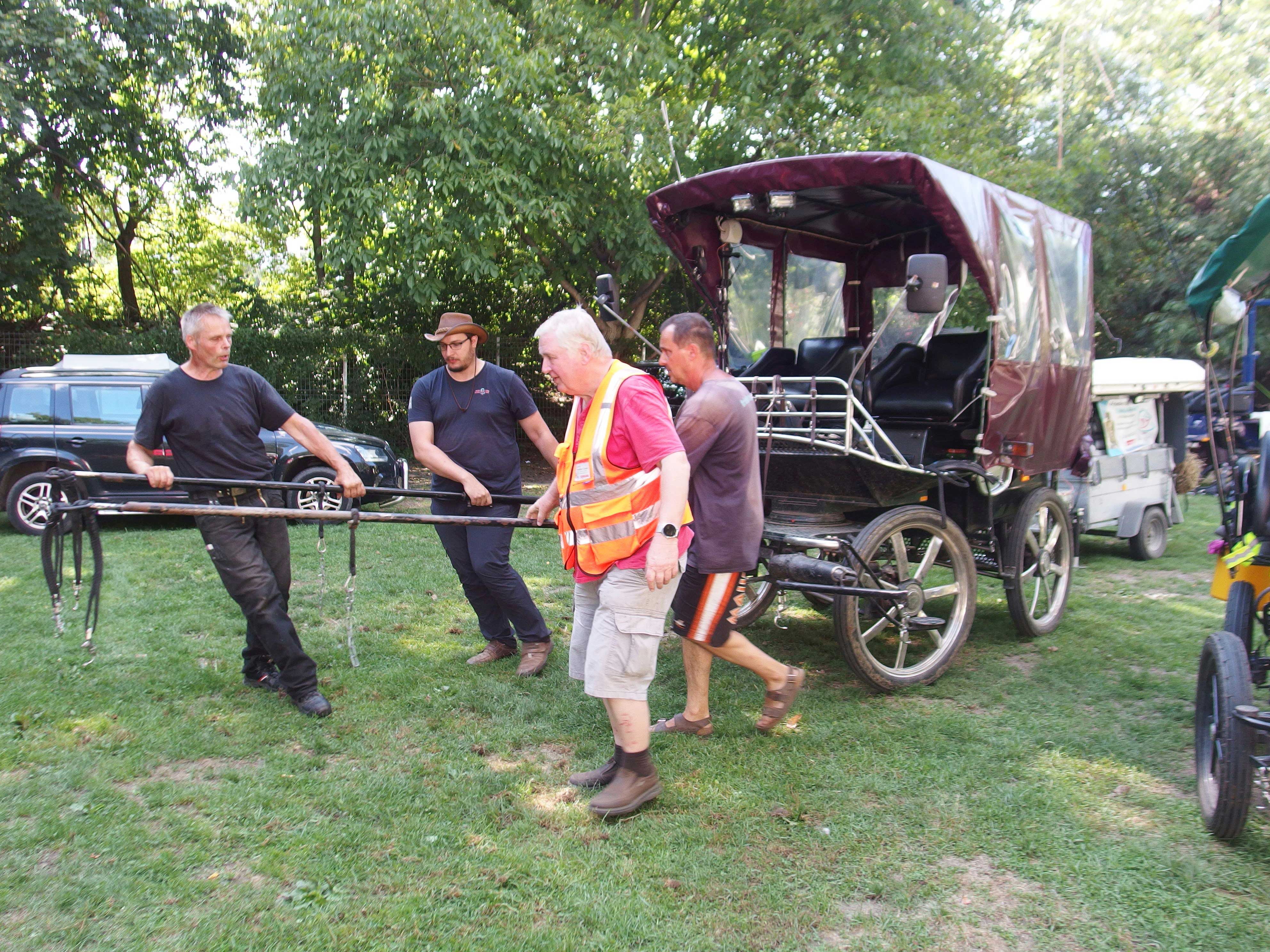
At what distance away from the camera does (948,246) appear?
648 centimetres

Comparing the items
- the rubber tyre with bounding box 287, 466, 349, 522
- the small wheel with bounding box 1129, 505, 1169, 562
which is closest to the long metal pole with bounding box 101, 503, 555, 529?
the rubber tyre with bounding box 287, 466, 349, 522

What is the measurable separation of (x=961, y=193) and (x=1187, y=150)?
55.3 feet

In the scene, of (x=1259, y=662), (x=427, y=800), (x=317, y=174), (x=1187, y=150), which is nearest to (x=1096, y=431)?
(x=1259, y=662)

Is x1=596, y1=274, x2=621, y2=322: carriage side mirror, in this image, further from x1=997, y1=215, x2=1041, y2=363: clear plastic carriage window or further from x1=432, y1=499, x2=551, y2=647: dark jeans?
x1=997, y1=215, x2=1041, y2=363: clear plastic carriage window

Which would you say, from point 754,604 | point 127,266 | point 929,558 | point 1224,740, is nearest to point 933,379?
point 929,558

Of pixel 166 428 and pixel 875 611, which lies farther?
pixel 875 611

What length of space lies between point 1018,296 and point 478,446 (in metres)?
3.31

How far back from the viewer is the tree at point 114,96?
13375mm

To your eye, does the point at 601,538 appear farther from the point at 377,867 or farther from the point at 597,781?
the point at 377,867

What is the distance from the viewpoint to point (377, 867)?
10.4 feet

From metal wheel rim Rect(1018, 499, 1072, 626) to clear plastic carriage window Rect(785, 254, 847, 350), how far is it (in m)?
1.96

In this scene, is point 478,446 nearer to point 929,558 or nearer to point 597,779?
point 597,779

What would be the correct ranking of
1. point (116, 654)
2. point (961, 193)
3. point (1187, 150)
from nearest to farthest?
point (961, 193) < point (116, 654) < point (1187, 150)

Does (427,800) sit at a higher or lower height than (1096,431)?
lower
